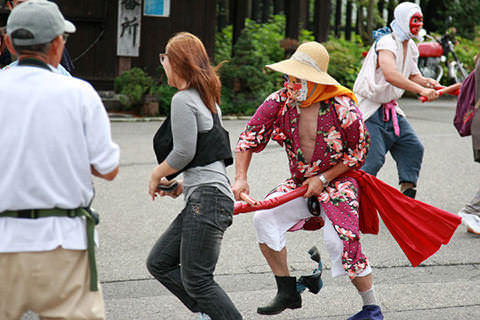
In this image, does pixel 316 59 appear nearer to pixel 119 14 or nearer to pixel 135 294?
pixel 135 294

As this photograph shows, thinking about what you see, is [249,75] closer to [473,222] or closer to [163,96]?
[163,96]

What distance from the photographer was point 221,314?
3439 millimetres

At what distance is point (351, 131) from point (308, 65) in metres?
0.45

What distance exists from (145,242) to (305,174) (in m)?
2.06

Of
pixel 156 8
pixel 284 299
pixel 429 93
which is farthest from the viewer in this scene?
pixel 156 8

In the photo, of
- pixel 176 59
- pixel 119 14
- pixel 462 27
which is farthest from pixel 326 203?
pixel 462 27

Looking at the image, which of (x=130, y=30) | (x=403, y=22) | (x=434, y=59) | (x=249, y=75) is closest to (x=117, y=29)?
(x=130, y=30)

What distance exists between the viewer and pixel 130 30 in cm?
1402

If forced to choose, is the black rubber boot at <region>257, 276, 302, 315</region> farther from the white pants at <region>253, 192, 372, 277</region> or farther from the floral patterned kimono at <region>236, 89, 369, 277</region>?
the floral patterned kimono at <region>236, 89, 369, 277</region>

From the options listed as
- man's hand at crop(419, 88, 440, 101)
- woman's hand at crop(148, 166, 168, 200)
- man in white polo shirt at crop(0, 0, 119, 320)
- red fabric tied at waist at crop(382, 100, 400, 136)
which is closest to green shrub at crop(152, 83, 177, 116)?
red fabric tied at waist at crop(382, 100, 400, 136)

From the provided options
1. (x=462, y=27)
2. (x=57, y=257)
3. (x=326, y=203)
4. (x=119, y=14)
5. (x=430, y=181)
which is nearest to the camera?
(x=57, y=257)

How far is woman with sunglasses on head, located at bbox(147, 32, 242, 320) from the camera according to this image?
3.40m

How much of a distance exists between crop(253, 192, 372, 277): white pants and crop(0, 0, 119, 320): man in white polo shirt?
1.54 metres

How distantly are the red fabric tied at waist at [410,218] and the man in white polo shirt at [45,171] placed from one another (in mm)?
1916
